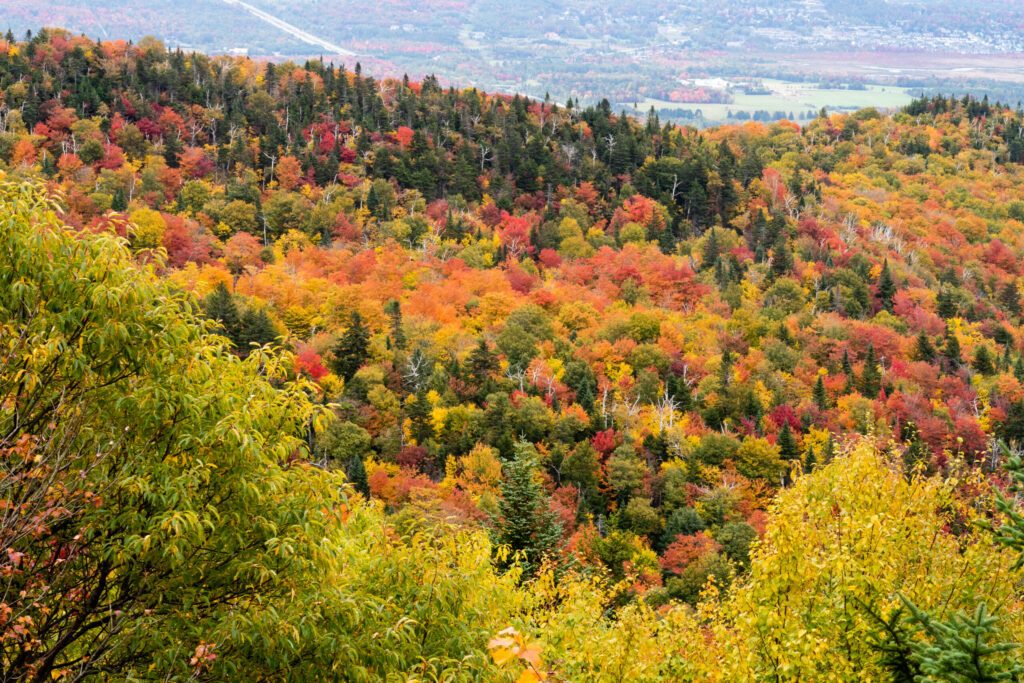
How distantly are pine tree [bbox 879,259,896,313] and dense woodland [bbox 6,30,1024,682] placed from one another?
0.63m

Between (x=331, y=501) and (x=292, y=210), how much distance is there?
107518 mm

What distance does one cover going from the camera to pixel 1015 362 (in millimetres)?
104375

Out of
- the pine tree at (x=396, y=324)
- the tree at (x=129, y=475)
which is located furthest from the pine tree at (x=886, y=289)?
the tree at (x=129, y=475)

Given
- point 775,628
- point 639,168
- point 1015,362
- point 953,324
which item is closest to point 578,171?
point 639,168

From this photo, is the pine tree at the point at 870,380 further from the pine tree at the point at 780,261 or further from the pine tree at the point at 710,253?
the pine tree at the point at 710,253

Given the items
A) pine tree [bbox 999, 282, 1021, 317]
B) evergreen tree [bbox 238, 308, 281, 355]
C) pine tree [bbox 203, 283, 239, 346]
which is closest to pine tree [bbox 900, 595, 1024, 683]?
evergreen tree [bbox 238, 308, 281, 355]

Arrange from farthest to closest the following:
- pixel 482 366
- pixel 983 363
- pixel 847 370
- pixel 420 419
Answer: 1. pixel 983 363
2. pixel 847 370
3. pixel 482 366
4. pixel 420 419

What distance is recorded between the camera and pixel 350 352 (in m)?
83.6

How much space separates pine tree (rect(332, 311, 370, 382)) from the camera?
271 feet

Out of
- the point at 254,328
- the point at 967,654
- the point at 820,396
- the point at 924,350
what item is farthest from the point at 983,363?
the point at 967,654

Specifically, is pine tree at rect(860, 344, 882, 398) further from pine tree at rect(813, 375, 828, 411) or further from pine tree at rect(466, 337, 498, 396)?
pine tree at rect(466, 337, 498, 396)

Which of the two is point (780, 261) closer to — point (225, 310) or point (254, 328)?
point (254, 328)

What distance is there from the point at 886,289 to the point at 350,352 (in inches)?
2831

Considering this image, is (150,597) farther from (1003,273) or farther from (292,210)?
(1003,273)
